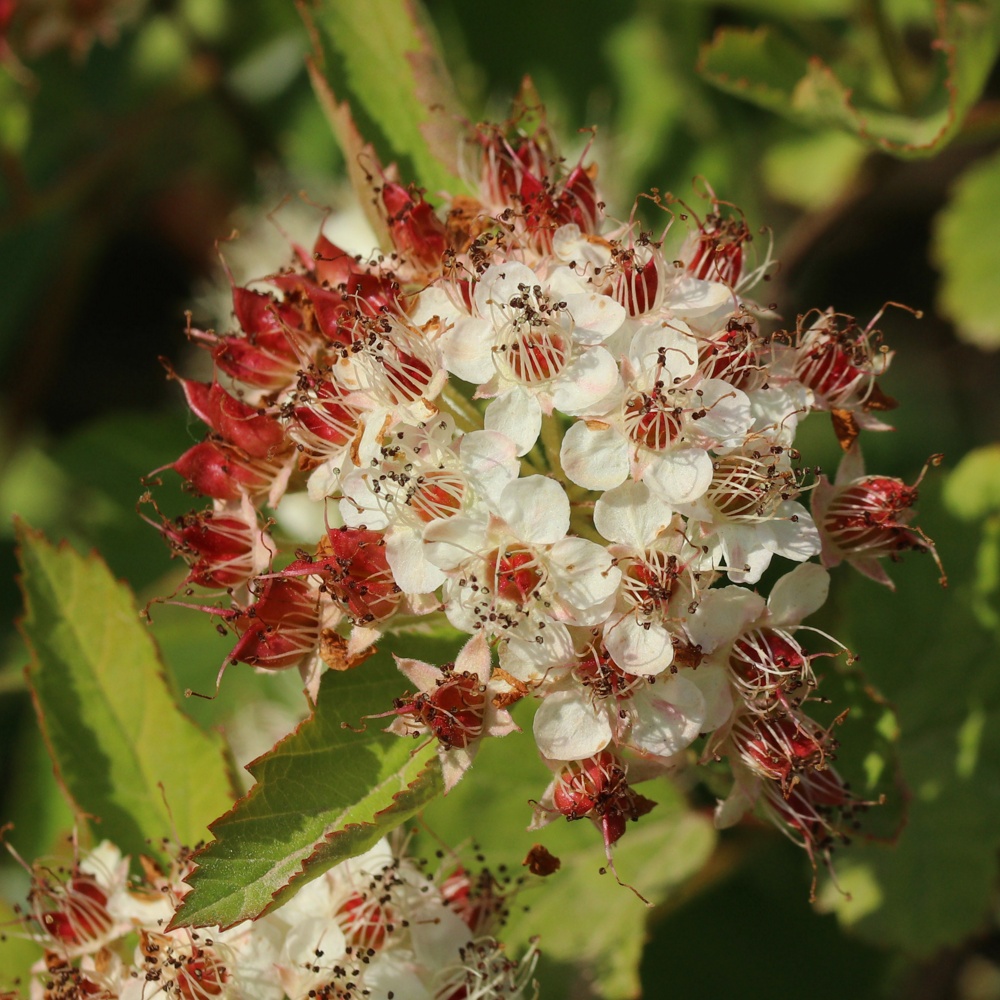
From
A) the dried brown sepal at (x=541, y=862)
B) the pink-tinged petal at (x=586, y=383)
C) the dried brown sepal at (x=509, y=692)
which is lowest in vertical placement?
the dried brown sepal at (x=541, y=862)

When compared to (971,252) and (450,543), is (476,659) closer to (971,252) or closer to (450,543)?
(450,543)

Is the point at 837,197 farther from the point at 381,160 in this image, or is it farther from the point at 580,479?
the point at 580,479

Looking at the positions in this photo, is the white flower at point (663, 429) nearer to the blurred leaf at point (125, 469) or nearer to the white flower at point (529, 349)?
the white flower at point (529, 349)

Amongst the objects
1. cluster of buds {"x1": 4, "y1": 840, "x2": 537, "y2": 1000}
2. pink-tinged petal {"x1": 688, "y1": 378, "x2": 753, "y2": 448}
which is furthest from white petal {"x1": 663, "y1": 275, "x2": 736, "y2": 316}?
cluster of buds {"x1": 4, "y1": 840, "x2": 537, "y2": 1000}

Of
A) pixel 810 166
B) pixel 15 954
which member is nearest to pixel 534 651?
pixel 15 954

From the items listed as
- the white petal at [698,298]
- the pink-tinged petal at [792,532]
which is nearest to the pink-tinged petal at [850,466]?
the pink-tinged petal at [792,532]

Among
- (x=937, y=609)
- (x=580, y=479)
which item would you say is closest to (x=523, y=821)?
(x=580, y=479)

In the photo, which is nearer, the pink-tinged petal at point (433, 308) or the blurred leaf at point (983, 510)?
the pink-tinged petal at point (433, 308)
